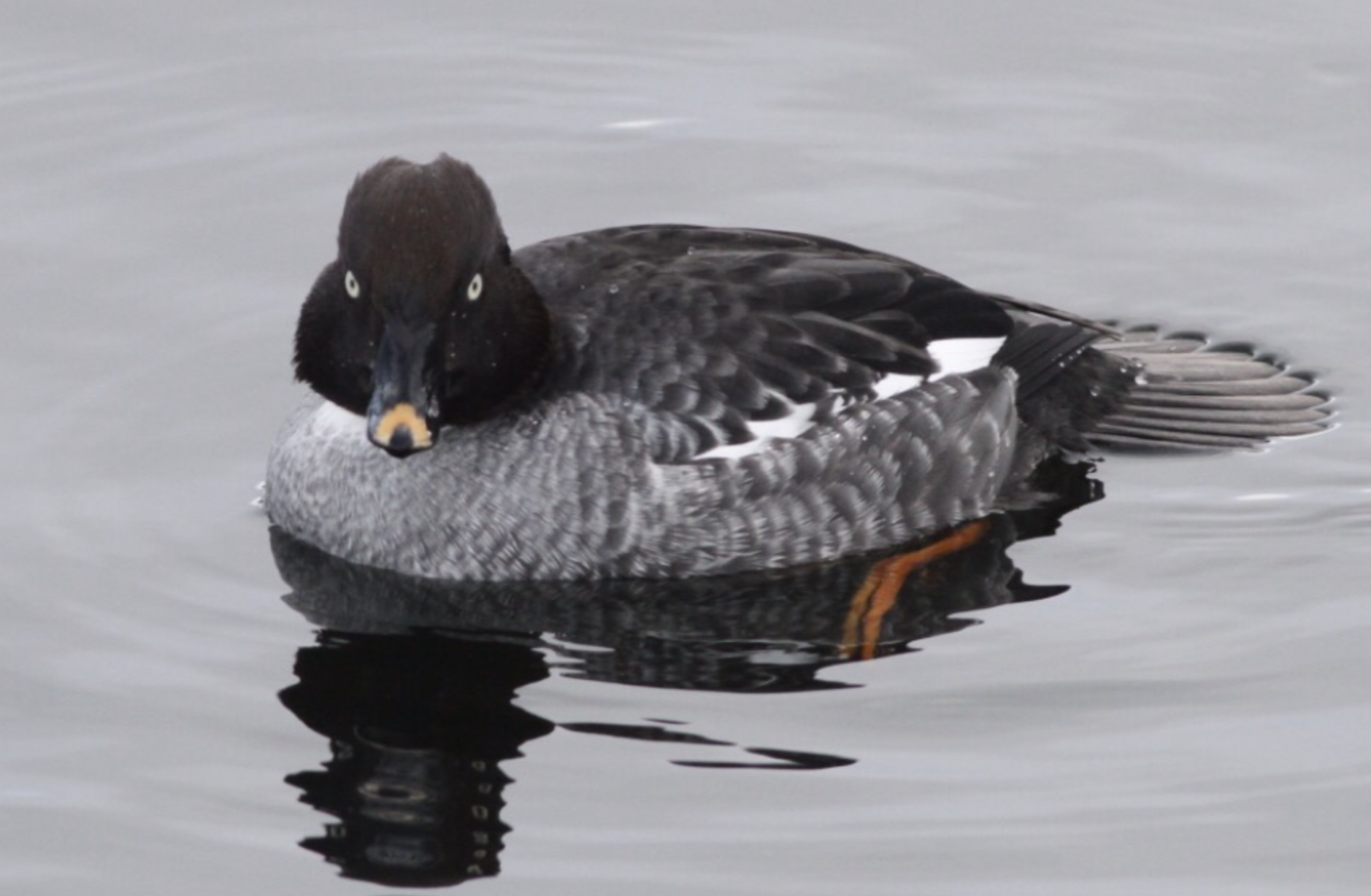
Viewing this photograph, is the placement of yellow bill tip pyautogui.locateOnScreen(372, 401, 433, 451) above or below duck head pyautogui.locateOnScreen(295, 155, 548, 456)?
below

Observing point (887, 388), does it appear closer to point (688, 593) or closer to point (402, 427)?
point (688, 593)

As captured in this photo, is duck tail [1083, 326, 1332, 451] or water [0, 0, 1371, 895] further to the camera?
duck tail [1083, 326, 1332, 451]

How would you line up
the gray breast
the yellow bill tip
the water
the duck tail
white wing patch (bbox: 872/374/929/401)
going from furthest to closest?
the duck tail < white wing patch (bbox: 872/374/929/401) < the gray breast < the yellow bill tip < the water

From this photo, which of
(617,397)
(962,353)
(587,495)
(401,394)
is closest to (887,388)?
(962,353)

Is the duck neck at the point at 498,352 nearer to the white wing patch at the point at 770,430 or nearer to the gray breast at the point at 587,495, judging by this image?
the gray breast at the point at 587,495

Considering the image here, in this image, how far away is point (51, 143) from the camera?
1544 centimetres

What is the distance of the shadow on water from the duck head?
0.83m

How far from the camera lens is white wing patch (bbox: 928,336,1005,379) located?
1243 cm

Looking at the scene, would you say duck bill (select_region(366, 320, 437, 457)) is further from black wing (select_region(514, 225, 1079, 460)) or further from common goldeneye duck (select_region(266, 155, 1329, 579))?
black wing (select_region(514, 225, 1079, 460))

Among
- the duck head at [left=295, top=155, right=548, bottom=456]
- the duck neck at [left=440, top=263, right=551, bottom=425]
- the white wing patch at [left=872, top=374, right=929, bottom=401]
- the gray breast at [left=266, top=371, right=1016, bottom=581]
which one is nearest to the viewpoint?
the duck head at [left=295, top=155, right=548, bottom=456]

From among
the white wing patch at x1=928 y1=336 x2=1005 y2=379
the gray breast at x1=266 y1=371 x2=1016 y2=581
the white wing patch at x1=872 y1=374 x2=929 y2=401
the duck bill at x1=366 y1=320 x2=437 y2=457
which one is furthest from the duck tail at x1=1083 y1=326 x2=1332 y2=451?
the duck bill at x1=366 y1=320 x2=437 y2=457

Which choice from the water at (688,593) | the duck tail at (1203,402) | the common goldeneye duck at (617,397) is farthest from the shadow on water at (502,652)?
the duck tail at (1203,402)

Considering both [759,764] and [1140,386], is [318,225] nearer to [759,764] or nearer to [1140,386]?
[1140,386]

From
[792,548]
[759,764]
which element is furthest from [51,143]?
[759,764]
